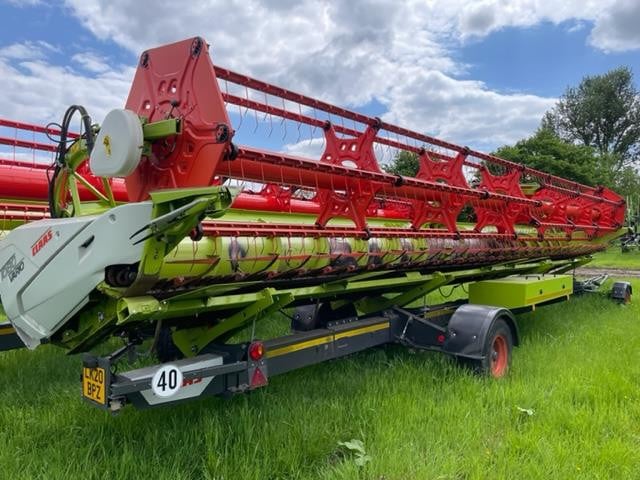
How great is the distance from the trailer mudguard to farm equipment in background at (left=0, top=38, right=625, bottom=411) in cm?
1

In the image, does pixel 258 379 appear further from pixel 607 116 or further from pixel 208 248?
pixel 607 116

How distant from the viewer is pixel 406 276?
5.07 m

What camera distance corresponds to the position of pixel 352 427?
3695 millimetres

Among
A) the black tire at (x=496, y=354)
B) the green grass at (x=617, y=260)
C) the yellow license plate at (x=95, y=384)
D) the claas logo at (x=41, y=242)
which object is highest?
the claas logo at (x=41, y=242)

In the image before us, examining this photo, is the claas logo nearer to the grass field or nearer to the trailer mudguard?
the grass field

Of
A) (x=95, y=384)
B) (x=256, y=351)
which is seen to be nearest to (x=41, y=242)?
(x=95, y=384)

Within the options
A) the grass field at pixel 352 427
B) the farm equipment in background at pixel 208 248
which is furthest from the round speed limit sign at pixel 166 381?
the grass field at pixel 352 427

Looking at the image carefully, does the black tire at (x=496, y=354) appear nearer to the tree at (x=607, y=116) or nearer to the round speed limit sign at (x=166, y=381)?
the round speed limit sign at (x=166, y=381)

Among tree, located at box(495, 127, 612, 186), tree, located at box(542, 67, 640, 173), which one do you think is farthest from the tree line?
tree, located at box(495, 127, 612, 186)

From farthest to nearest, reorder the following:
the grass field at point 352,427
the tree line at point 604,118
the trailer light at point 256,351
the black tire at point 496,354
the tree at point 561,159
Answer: the tree line at point 604,118
the tree at point 561,159
the black tire at point 496,354
the trailer light at point 256,351
the grass field at point 352,427

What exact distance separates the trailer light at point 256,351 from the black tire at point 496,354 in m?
2.25

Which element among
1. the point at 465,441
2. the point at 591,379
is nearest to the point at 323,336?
the point at 465,441

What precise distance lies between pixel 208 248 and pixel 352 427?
157 centimetres

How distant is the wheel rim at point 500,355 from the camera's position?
5.18m
